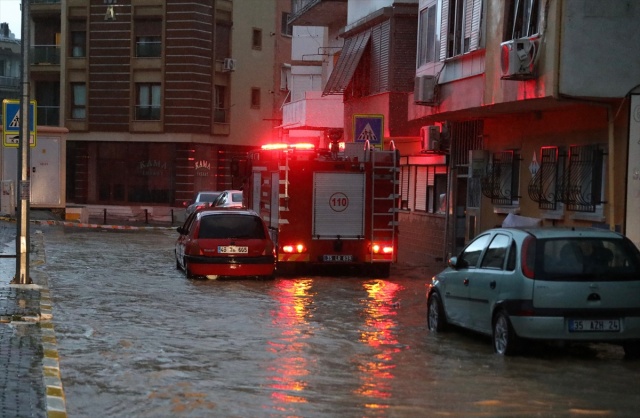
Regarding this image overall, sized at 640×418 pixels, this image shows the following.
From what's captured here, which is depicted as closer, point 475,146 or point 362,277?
point 362,277

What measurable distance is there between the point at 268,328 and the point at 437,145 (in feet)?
47.0

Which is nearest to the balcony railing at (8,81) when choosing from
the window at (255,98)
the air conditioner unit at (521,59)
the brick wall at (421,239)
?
the window at (255,98)

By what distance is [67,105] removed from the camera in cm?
6162

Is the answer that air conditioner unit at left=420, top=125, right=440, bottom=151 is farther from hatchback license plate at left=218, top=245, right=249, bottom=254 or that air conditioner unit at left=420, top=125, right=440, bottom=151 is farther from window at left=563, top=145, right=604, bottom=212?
hatchback license plate at left=218, top=245, right=249, bottom=254

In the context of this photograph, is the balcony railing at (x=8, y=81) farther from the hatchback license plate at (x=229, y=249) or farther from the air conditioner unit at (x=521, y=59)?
the air conditioner unit at (x=521, y=59)

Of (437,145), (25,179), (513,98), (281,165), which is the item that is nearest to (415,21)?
(437,145)

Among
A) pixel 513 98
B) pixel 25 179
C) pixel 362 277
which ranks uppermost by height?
pixel 513 98

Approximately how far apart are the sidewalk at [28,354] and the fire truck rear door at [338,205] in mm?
5933

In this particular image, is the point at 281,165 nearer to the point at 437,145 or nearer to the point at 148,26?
the point at 437,145

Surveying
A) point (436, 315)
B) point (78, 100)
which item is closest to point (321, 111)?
point (78, 100)

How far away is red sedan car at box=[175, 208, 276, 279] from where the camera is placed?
2228 cm

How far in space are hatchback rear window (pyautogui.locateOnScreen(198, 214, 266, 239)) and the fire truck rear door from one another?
1.51m

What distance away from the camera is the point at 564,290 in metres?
11.8

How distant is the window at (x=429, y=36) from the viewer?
26337 millimetres
